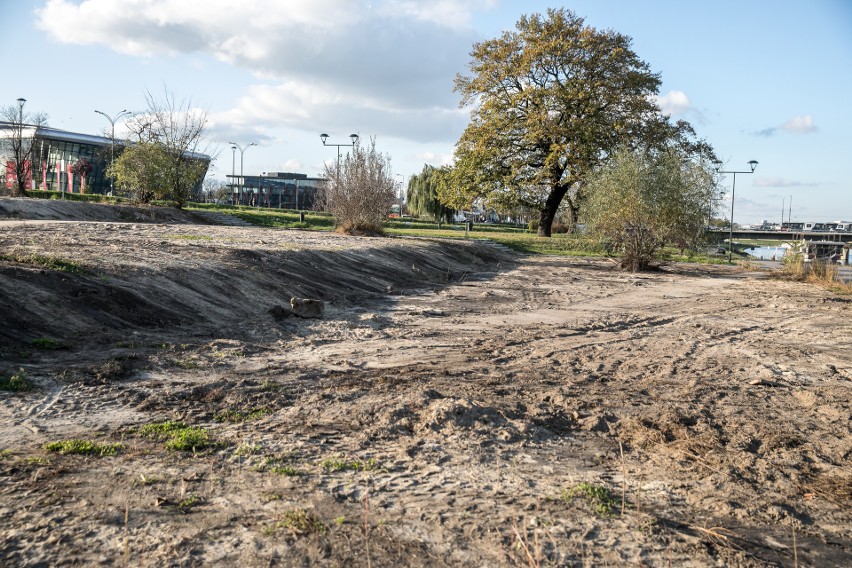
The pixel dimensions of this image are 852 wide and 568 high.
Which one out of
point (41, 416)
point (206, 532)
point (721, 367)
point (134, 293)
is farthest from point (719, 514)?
point (134, 293)

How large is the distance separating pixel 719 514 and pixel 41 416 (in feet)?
15.9

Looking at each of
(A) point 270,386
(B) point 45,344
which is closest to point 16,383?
(B) point 45,344

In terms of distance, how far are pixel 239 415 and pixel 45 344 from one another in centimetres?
287

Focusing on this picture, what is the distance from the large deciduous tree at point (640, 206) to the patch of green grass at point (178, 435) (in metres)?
20.3

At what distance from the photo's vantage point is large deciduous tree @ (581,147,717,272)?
23484mm

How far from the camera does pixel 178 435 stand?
16.3ft

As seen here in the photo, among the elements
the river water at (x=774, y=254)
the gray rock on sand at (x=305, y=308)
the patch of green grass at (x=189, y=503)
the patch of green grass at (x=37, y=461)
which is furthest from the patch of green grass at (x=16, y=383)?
the river water at (x=774, y=254)

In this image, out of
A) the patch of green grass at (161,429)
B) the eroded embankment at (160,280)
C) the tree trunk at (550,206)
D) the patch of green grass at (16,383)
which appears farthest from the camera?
the tree trunk at (550,206)

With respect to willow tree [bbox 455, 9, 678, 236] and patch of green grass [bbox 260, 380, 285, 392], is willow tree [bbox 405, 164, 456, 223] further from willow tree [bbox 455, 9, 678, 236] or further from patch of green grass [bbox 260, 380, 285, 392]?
patch of green grass [bbox 260, 380, 285, 392]

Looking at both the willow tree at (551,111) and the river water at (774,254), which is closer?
the willow tree at (551,111)

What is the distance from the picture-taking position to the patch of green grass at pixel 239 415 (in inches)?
214

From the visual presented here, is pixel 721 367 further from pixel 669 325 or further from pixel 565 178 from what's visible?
pixel 565 178

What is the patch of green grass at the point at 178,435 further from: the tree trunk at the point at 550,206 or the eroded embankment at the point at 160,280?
the tree trunk at the point at 550,206

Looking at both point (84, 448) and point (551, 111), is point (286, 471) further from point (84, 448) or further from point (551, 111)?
point (551, 111)
